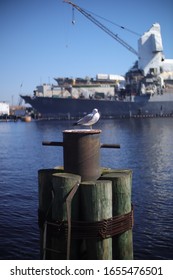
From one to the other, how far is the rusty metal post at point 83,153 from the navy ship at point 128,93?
103 m

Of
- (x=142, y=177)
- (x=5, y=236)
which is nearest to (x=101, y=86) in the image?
(x=142, y=177)

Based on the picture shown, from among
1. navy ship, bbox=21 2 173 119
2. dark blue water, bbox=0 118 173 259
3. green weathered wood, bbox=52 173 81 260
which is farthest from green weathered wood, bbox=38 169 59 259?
navy ship, bbox=21 2 173 119

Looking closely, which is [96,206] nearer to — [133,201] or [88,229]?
[88,229]

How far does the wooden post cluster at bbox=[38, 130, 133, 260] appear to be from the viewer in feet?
18.7

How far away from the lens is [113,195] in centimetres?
604

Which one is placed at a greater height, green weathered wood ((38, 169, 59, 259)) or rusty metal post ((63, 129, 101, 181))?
rusty metal post ((63, 129, 101, 181))

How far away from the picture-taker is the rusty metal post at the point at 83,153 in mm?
5953

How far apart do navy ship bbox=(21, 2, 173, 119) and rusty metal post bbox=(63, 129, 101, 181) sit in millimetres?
103355

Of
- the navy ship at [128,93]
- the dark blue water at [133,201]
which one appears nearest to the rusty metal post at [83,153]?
the dark blue water at [133,201]

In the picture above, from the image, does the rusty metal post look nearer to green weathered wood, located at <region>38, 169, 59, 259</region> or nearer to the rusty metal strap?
green weathered wood, located at <region>38, 169, 59, 259</region>

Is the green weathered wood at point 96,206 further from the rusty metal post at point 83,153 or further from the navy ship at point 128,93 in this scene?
the navy ship at point 128,93

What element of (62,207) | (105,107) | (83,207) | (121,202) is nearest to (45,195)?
(62,207)

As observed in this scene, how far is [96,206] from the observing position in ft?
18.6
